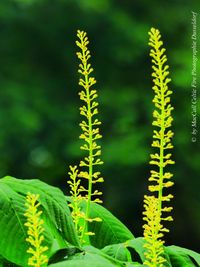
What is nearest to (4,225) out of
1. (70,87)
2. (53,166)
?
(53,166)

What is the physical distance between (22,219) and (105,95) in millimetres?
16637

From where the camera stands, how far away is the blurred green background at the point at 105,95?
17188 mm

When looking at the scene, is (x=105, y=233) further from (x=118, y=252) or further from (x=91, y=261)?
(x=91, y=261)

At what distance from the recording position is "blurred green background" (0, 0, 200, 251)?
677 inches

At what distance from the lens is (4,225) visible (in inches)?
65.9

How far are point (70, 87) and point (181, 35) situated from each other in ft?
9.02

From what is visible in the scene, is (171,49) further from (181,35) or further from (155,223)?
(155,223)

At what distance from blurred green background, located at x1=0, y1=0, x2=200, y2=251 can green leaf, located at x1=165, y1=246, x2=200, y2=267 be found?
14.5m

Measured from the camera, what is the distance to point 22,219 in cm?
169

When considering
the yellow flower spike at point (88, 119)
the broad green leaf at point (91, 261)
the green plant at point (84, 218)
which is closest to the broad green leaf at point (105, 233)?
the green plant at point (84, 218)

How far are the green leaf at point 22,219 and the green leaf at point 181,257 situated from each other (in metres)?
0.25

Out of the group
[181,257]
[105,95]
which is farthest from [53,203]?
[105,95]

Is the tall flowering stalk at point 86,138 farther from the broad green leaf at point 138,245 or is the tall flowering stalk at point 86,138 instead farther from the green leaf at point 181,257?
the green leaf at point 181,257

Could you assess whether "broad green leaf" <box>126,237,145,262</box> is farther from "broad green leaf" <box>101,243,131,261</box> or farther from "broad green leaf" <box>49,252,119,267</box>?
"broad green leaf" <box>49,252,119,267</box>
